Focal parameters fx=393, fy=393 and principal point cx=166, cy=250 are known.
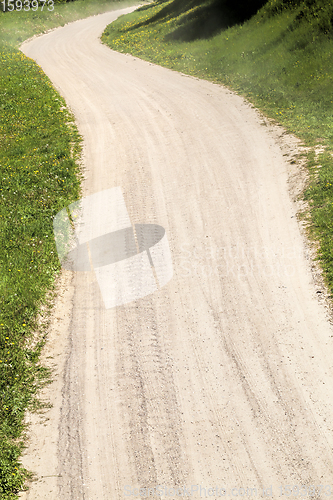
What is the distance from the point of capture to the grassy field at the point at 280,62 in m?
11.5

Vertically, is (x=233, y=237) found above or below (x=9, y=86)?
below

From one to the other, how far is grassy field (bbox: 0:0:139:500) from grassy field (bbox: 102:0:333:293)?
5973mm

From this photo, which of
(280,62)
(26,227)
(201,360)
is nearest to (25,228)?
(26,227)

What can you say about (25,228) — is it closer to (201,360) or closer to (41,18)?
(201,360)

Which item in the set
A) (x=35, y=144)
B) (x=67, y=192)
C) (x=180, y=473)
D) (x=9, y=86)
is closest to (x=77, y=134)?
(x=35, y=144)

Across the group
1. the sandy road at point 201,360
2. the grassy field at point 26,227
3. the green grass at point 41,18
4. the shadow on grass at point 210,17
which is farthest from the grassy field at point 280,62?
the green grass at point 41,18

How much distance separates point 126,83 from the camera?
22.3m

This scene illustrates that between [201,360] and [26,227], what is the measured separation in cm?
600

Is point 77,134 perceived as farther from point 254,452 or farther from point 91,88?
point 254,452

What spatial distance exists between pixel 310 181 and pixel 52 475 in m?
9.56

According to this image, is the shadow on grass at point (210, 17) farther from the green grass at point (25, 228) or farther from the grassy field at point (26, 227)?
the green grass at point (25, 228)

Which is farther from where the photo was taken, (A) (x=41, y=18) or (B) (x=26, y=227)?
(A) (x=41, y=18)

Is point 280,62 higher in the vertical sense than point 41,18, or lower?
lower

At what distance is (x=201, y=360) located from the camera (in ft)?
22.0
